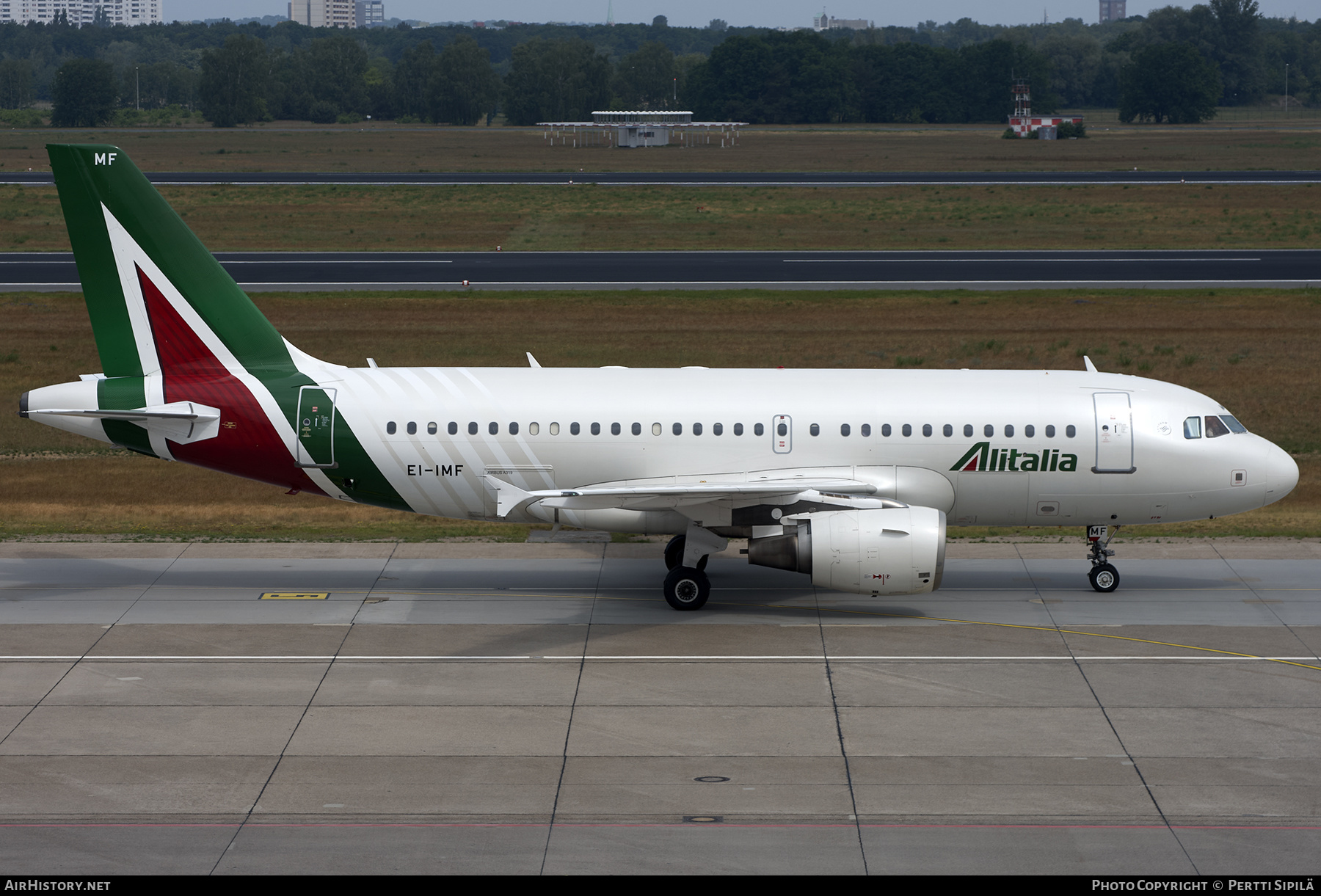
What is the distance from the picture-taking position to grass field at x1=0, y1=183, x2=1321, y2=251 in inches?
3231

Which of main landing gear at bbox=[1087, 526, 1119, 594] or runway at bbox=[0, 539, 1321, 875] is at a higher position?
main landing gear at bbox=[1087, 526, 1119, 594]

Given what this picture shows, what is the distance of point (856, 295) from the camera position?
2506 inches

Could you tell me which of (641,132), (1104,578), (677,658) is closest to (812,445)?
(677,658)

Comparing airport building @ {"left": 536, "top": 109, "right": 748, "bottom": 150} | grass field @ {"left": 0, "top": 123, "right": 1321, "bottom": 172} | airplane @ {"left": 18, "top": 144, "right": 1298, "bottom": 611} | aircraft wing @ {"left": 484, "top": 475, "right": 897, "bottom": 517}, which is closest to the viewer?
aircraft wing @ {"left": 484, "top": 475, "right": 897, "bottom": 517}

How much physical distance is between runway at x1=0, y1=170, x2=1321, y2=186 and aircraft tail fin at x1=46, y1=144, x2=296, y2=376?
86624mm

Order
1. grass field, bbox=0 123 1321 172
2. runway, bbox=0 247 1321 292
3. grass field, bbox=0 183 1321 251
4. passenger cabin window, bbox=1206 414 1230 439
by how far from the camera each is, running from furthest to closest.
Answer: grass field, bbox=0 123 1321 172
grass field, bbox=0 183 1321 251
runway, bbox=0 247 1321 292
passenger cabin window, bbox=1206 414 1230 439

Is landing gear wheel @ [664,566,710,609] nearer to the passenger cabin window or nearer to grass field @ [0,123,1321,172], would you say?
the passenger cabin window

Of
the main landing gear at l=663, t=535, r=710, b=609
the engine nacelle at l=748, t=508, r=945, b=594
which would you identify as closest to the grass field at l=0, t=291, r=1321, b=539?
the main landing gear at l=663, t=535, r=710, b=609

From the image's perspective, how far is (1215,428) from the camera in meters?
26.6

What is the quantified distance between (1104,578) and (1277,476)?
3733mm

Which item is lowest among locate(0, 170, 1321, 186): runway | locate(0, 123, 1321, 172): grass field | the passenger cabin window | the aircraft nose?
the aircraft nose

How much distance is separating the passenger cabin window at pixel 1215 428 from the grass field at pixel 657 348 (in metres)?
6.66

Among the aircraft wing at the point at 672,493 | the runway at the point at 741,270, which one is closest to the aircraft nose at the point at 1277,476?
the aircraft wing at the point at 672,493

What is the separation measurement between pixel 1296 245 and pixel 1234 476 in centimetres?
5887
